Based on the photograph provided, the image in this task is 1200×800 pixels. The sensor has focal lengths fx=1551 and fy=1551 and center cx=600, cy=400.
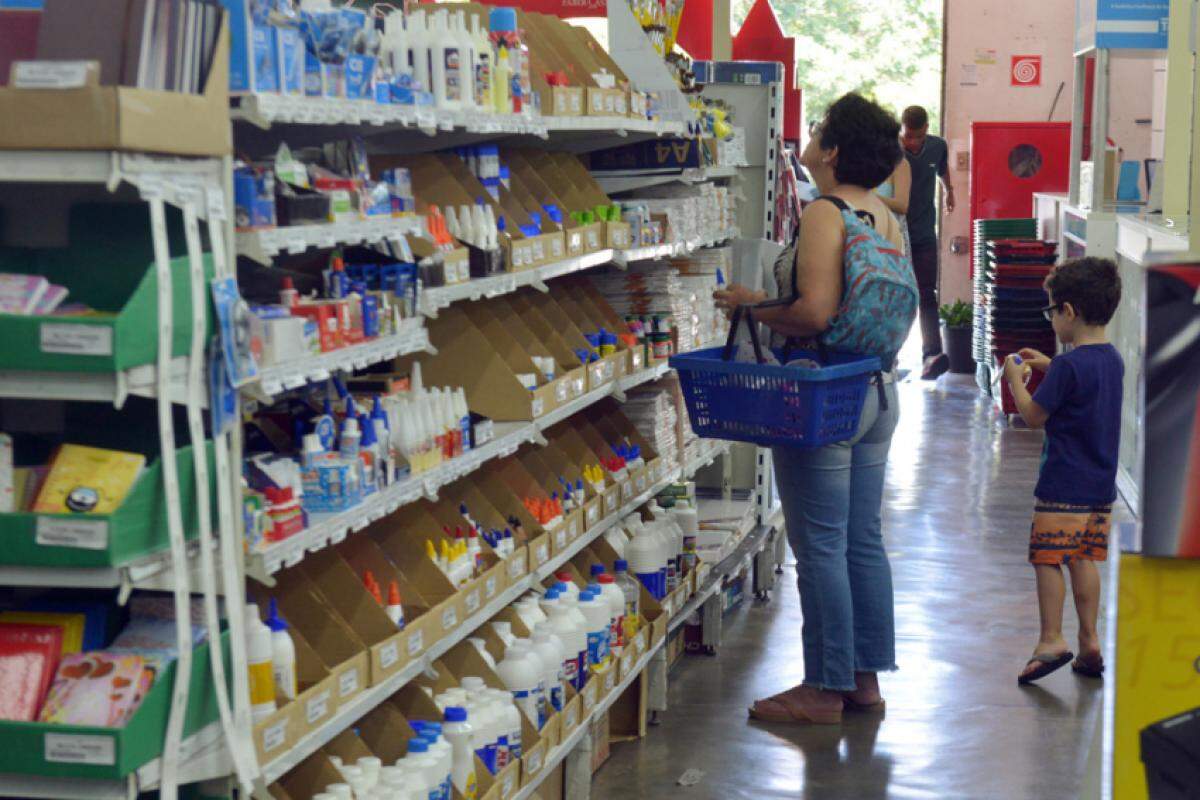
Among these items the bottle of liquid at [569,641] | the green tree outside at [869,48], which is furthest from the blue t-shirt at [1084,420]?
the green tree outside at [869,48]

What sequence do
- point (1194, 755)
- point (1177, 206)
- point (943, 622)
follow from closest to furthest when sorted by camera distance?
point (1194, 755), point (943, 622), point (1177, 206)

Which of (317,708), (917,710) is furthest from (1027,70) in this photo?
(317,708)

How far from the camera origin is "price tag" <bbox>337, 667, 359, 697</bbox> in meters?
3.04

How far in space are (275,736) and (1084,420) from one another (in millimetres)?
3551

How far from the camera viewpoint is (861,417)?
4.93 meters

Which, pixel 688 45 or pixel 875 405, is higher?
pixel 688 45

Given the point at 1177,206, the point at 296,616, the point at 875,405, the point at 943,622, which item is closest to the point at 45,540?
the point at 296,616

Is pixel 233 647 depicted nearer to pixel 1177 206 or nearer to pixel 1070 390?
pixel 1070 390

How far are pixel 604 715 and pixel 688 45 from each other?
18.0ft

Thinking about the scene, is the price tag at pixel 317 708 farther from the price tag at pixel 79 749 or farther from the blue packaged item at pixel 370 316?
the blue packaged item at pixel 370 316

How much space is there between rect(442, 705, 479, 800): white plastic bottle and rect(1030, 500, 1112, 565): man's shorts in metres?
2.69

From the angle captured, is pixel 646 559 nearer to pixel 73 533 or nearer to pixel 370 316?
pixel 370 316

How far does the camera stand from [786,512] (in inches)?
204

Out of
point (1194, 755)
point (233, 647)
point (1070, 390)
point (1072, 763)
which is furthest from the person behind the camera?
point (1070, 390)
